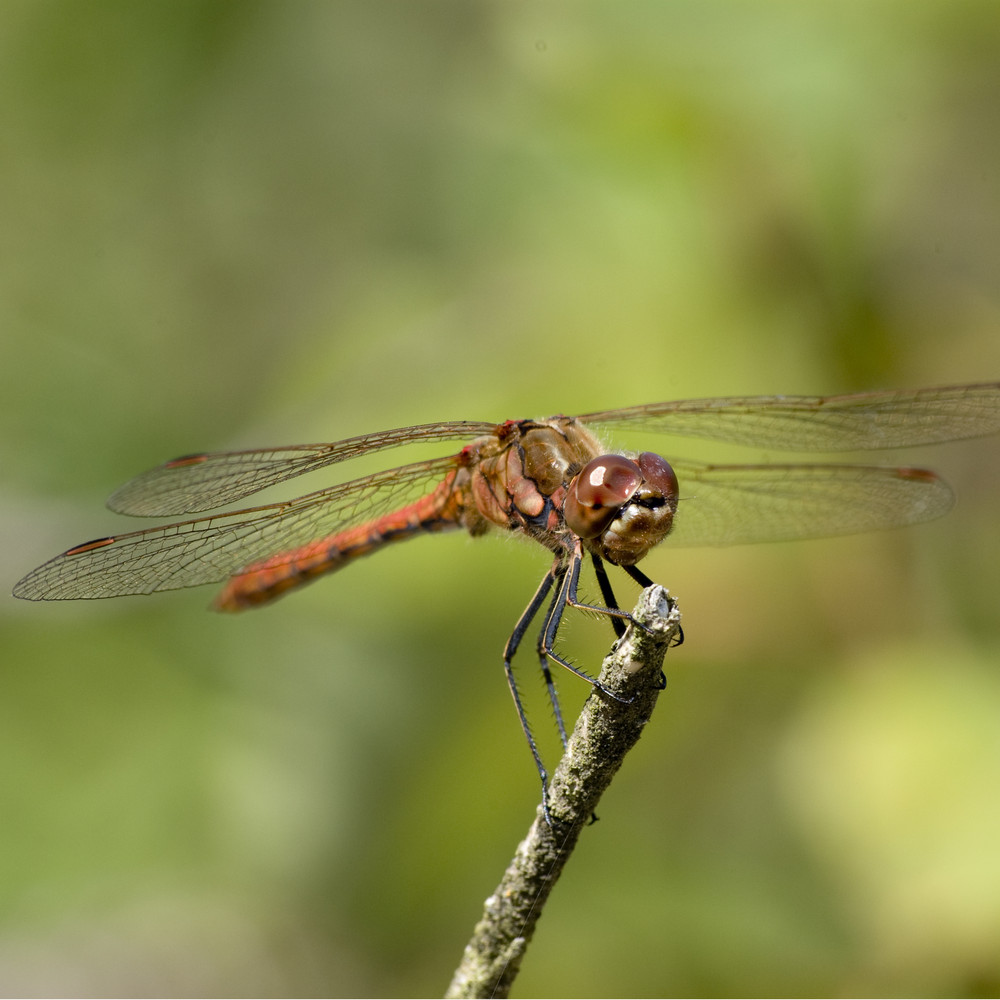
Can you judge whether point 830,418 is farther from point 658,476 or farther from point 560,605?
point 560,605

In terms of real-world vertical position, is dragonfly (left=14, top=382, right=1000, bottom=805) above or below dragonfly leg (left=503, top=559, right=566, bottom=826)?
above

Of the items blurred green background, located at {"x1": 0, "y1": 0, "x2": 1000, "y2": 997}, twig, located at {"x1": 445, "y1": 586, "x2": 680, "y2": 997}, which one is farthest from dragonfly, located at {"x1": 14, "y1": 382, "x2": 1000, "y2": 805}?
twig, located at {"x1": 445, "y1": 586, "x2": 680, "y2": 997}

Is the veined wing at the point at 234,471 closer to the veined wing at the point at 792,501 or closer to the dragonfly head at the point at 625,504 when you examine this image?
the dragonfly head at the point at 625,504

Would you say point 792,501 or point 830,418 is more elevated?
point 830,418

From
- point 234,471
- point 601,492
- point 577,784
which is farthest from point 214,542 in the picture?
point 577,784

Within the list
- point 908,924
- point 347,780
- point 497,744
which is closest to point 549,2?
point 497,744

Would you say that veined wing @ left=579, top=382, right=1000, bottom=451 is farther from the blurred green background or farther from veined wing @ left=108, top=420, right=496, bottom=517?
veined wing @ left=108, top=420, right=496, bottom=517
